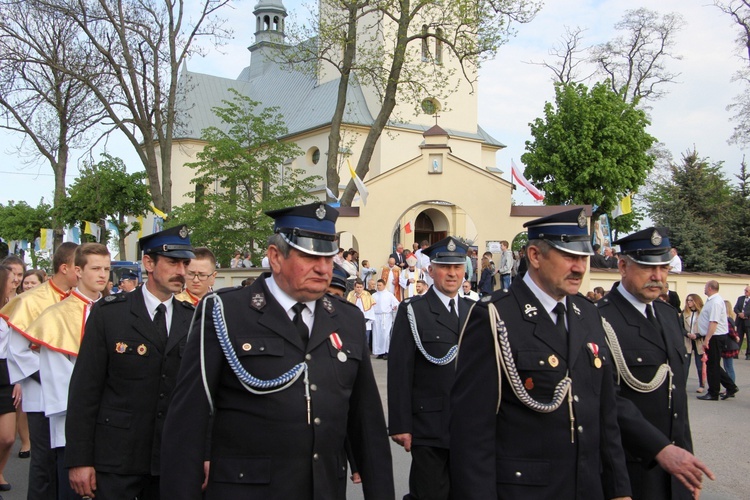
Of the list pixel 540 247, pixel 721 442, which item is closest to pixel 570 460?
pixel 540 247

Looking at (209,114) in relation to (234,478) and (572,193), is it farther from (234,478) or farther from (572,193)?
(234,478)

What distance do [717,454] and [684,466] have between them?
19.6ft

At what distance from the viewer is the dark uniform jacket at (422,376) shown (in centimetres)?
564

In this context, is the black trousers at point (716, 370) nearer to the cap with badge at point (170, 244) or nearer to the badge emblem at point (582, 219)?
the badge emblem at point (582, 219)

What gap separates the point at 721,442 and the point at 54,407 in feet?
26.9

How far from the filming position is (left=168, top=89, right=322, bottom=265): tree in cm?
2841

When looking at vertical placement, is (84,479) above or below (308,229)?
below

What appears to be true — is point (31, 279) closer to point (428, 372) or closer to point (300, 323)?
point (428, 372)

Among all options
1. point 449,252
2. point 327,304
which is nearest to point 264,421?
point 327,304

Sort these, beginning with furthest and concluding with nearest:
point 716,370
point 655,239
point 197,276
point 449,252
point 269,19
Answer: point 269,19 < point 716,370 < point 197,276 < point 449,252 < point 655,239

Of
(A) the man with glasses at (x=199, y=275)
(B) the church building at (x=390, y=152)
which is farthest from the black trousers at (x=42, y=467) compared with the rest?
(B) the church building at (x=390, y=152)

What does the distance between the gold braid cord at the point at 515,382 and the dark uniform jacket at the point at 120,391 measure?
6.68 feet

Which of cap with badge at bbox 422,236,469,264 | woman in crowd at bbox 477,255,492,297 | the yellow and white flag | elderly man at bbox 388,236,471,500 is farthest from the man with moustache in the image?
the yellow and white flag

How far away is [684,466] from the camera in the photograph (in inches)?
153
